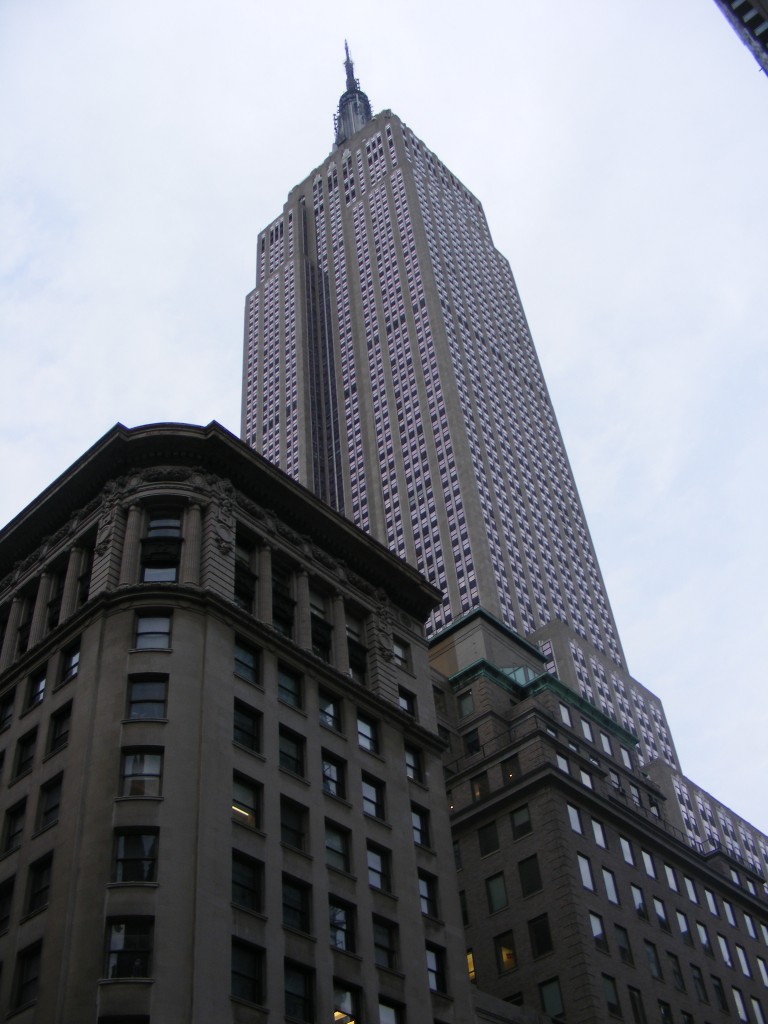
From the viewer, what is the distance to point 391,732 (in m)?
58.4

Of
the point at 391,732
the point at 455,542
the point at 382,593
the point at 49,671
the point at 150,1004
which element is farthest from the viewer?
the point at 455,542

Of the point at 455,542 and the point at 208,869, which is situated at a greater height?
the point at 455,542

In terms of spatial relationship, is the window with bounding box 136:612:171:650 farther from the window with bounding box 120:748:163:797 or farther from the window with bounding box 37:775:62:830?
the window with bounding box 37:775:62:830

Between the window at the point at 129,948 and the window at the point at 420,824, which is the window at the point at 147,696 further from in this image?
the window at the point at 420,824

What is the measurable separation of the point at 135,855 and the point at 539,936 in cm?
3004

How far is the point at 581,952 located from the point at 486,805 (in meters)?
11.4

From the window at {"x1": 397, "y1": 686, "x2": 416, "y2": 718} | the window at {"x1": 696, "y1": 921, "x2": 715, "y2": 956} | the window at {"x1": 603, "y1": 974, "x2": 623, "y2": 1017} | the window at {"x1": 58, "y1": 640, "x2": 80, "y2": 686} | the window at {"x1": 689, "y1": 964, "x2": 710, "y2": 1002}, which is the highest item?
the window at {"x1": 397, "y1": 686, "x2": 416, "y2": 718}

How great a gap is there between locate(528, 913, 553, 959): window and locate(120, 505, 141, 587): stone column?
30215 mm

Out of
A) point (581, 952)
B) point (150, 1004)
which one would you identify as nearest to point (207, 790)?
point (150, 1004)

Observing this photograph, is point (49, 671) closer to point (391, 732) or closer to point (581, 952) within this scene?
point (391, 732)

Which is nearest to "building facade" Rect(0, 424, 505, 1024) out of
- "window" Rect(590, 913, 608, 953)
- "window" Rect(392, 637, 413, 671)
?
"window" Rect(392, 637, 413, 671)

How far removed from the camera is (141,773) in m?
45.5

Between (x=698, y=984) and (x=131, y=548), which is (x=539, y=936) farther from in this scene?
(x=131, y=548)

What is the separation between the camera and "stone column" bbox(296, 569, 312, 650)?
57.2 meters
